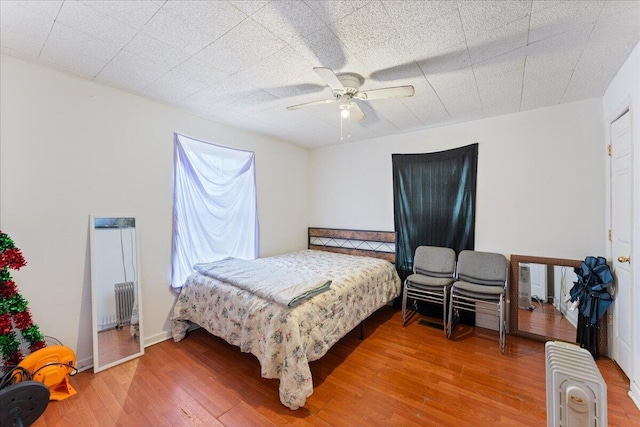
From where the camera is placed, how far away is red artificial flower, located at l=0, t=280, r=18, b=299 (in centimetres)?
187

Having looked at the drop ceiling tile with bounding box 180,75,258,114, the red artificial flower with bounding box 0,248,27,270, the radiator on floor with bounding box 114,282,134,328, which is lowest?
the radiator on floor with bounding box 114,282,134,328

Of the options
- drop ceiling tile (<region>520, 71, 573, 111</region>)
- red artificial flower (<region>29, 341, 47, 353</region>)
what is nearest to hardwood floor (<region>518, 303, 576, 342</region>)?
drop ceiling tile (<region>520, 71, 573, 111</region>)

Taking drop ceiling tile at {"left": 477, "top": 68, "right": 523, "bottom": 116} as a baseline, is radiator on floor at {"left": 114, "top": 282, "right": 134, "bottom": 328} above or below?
below

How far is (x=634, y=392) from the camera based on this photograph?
191 cm

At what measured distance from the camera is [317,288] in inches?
90.7

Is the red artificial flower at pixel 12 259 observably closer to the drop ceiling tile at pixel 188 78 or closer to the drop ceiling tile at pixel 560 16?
the drop ceiling tile at pixel 188 78

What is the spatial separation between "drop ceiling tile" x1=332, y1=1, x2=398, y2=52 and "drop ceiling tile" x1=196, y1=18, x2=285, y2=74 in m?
0.43

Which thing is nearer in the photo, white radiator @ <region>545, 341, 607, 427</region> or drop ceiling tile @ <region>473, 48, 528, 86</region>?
white radiator @ <region>545, 341, 607, 427</region>

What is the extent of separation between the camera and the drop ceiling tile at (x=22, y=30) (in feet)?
5.02

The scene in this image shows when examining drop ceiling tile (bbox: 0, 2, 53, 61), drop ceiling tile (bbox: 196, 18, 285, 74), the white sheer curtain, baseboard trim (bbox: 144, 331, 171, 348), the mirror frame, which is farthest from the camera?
the white sheer curtain

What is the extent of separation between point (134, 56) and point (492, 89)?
2992mm

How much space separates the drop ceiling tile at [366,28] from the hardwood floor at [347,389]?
8.21 feet

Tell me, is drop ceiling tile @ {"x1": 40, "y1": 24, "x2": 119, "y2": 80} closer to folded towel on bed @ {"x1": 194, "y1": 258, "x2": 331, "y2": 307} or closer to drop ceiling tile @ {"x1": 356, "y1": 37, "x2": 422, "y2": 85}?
drop ceiling tile @ {"x1": 356, "y1": 37, "x2": 422, "y2": 85}

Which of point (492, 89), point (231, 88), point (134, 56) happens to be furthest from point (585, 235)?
point (134, 56)
